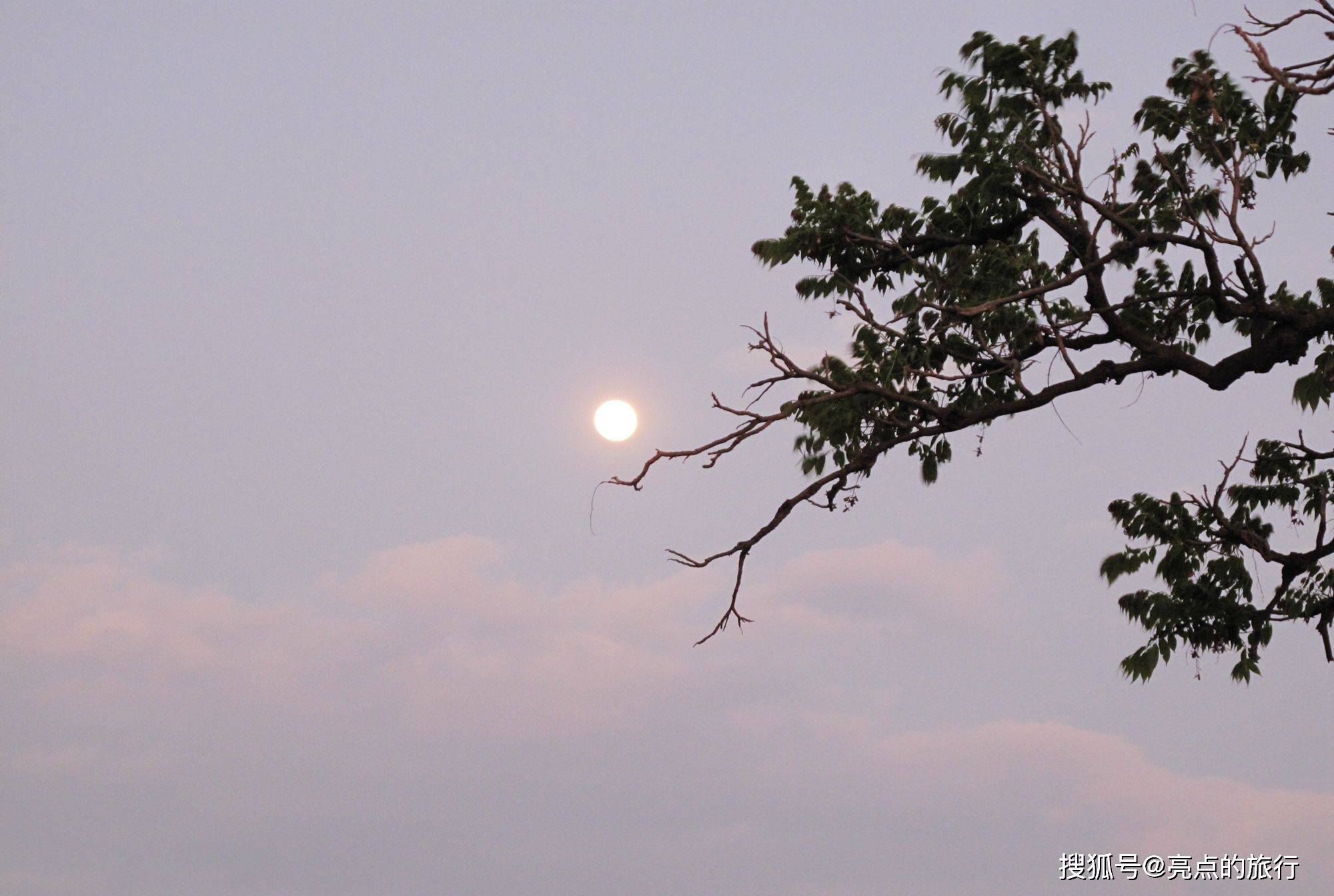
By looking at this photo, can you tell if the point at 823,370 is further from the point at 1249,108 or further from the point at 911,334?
the point at 1249,108

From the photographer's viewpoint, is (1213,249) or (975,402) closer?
(1213,249)

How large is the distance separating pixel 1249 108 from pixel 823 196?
4944 millimetres

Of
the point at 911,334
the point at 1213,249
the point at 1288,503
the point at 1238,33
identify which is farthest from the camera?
the point at 1288,503

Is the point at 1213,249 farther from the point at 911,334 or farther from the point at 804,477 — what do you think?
the point at 804,477

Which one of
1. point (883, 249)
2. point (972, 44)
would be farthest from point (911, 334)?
point (972, 44)

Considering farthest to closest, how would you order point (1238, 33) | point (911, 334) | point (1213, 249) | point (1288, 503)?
point (1288, 503) → point (911, 334) → point (1213, 249) → point (1238, 33)

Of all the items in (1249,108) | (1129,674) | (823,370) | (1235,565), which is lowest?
(1129,674)

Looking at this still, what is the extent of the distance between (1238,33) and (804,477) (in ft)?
21.3

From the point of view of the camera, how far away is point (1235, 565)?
14.2 meters

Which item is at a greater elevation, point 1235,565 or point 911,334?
point 911,334

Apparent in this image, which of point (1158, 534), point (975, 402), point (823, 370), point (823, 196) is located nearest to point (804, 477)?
point (823, 370)

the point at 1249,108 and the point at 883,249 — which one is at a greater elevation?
the point at 1249,108

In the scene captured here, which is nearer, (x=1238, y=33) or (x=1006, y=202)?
(x=1238, y=33)

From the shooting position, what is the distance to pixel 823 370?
14055 millimetres
